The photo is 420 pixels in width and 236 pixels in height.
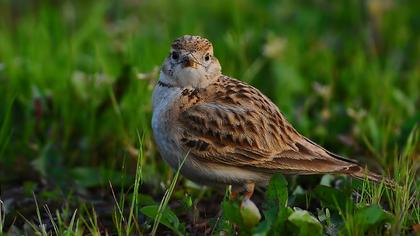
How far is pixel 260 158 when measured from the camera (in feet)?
17.8

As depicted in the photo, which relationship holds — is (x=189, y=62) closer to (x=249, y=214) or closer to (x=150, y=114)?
(x=150, y=114)

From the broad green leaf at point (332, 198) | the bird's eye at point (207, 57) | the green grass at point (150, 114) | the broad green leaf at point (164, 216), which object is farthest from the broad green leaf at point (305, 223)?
the bird's eye at point (207, 57)

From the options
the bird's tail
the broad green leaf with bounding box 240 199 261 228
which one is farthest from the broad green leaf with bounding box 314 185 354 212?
the broad green leaf with bounding box 240 199 261 228

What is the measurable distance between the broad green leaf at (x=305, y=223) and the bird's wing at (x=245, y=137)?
86 centimetres

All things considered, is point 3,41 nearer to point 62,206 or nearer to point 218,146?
point 62,206

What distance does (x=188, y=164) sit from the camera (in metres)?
5.40

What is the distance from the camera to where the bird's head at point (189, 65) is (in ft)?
18.8

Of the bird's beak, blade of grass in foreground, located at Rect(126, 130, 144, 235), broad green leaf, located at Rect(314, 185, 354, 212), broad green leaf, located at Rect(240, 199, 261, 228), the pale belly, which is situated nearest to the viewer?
broad green leaf, located at Rect(240, 199, 261, 228)

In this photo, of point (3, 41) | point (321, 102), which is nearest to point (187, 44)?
point (321, 102)

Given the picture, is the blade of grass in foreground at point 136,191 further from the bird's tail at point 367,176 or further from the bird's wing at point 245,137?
the bird's tail at point 367,176

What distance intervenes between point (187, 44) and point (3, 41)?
3.15 meters

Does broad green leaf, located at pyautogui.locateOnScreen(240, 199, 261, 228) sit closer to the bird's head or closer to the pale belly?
the pale belly

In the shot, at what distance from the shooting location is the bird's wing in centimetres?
541

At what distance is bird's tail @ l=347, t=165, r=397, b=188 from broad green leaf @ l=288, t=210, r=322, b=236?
0.69 m
